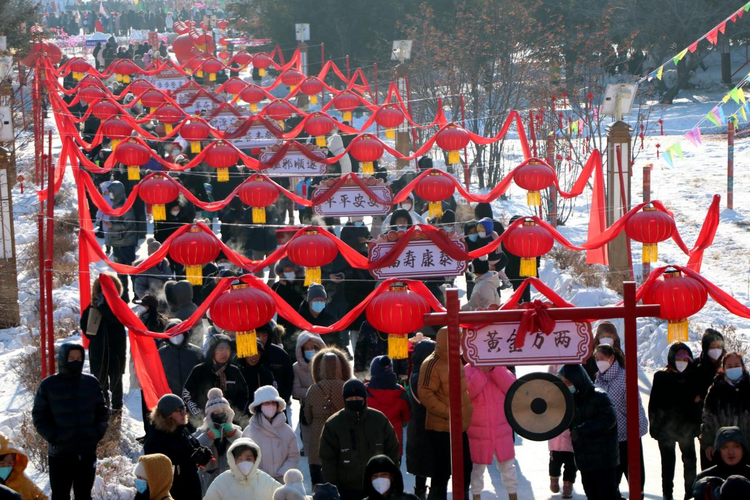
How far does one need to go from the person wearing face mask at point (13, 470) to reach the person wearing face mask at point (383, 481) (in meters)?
2.36

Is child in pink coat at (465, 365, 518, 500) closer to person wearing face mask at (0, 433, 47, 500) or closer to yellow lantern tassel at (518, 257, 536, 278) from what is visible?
person wearing face mask at (0, 433, 47, 500)

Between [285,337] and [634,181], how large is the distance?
15.0 meters

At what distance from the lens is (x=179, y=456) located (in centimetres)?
794

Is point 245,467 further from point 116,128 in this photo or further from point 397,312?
point 116,128

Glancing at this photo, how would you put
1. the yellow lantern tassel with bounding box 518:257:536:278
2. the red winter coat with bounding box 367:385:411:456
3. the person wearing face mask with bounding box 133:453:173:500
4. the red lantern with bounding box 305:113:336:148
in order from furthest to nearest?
the red lantern with bounding box 305:113:336:148
the yellow lantern tassel with bounding box 518:257:536:278
the red winter coat with bounding box 367:385:411:456
the person wearing face mask with bounding box 133:453:173:500

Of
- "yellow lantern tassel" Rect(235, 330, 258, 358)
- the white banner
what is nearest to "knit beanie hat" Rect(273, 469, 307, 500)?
the white banner

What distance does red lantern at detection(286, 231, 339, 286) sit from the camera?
1195cm

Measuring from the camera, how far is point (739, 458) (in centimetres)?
747

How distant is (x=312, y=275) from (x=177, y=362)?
6.98ft

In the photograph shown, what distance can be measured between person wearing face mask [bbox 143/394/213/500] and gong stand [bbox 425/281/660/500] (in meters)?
1.88

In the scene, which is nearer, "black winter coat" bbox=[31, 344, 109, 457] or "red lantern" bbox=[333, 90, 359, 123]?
"black winter coat" bbox=[31, 344, 109, 457]

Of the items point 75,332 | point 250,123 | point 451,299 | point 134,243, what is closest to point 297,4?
point 250,123

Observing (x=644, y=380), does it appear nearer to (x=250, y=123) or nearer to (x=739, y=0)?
(x=250, y=123)

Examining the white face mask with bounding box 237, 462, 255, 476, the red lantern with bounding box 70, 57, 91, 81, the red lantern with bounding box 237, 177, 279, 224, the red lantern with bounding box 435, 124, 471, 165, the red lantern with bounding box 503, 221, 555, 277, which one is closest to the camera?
the white face mask with bounding box 237, 462, 255, 476
